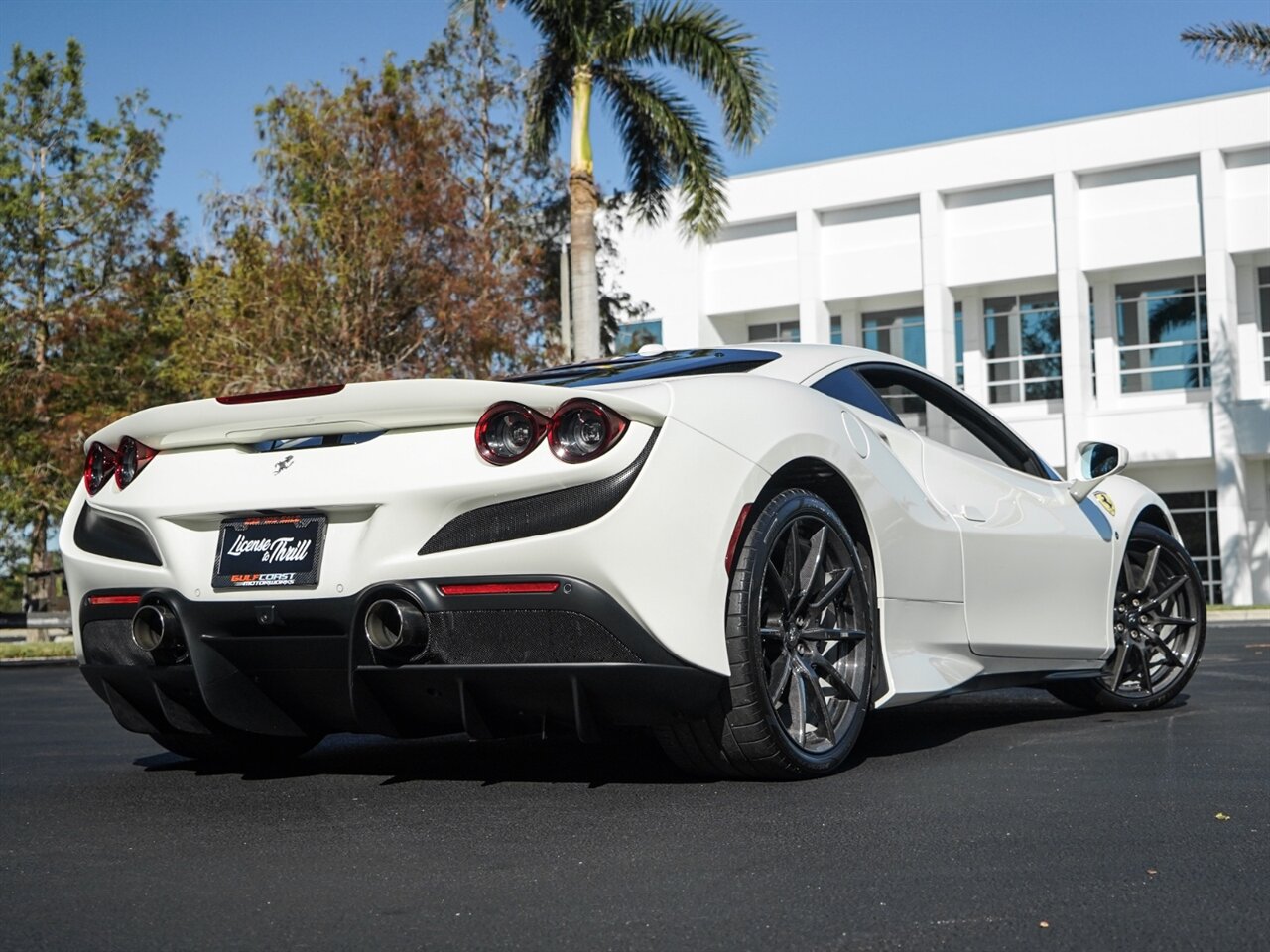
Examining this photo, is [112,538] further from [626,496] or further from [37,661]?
[37,661]

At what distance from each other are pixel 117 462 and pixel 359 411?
0.92 meters

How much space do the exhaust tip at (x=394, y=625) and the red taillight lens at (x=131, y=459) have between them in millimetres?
1002

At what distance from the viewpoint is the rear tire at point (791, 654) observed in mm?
4223

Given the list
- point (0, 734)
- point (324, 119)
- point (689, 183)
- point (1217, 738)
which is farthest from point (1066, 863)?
point (324, 119)

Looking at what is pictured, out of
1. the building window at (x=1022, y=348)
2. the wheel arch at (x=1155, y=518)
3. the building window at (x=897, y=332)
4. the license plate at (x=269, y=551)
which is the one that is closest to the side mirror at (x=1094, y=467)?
the wheel arch at (x=1155, y=518)

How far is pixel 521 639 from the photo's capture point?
4086 millimetres

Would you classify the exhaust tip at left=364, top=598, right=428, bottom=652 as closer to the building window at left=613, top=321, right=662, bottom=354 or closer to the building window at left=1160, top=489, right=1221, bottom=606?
the building window at left=613, top=321, right=662, bottom=354

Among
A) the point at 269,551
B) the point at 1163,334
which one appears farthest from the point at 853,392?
the point at 1163,334

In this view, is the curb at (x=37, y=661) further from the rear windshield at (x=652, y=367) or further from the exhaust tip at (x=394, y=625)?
the exhaust tip at (x=394, y=625)

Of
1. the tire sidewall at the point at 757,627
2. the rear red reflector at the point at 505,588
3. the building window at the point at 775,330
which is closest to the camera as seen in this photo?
the rear red reflector at the point at 505,588

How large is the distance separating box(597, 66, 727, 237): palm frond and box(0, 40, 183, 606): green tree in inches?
389

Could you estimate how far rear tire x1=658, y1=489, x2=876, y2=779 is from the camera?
4223mm

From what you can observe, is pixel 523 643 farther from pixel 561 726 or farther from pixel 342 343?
pixel 342 343

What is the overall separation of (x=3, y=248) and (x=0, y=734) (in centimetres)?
2469
